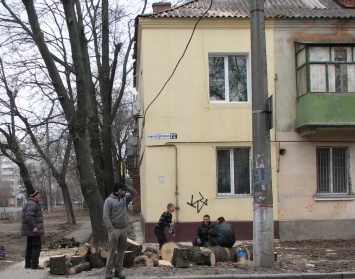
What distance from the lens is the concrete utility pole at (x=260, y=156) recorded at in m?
9.30

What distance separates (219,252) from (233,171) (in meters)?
4.83

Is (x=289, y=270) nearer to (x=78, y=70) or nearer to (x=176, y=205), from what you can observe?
(x=176, y=205)

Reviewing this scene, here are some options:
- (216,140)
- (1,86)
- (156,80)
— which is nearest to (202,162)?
(216,140)

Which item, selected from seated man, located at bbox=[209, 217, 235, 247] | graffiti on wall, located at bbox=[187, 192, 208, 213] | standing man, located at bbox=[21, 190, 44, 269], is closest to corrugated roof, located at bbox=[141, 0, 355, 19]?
graffiti on wall, located at bbox=[187, 192, 208, 213]

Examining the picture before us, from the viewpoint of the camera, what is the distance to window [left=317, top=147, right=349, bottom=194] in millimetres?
15258

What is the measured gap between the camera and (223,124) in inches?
592

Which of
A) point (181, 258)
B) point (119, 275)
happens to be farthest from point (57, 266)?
point (181, 258)

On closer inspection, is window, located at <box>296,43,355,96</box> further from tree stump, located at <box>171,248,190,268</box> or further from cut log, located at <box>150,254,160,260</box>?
tree stump, located at <box>171,248,190,268</box>

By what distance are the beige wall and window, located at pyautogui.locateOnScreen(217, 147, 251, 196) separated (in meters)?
0.27

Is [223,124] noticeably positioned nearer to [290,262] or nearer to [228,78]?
[228,78]

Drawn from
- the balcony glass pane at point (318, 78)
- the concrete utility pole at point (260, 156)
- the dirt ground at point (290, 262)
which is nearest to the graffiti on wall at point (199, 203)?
the dirt ground at point (290, 262)

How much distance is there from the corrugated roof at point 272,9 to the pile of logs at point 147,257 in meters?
7.62

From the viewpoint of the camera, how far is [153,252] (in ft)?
36.8

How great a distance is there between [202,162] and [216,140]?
2.68 feet
